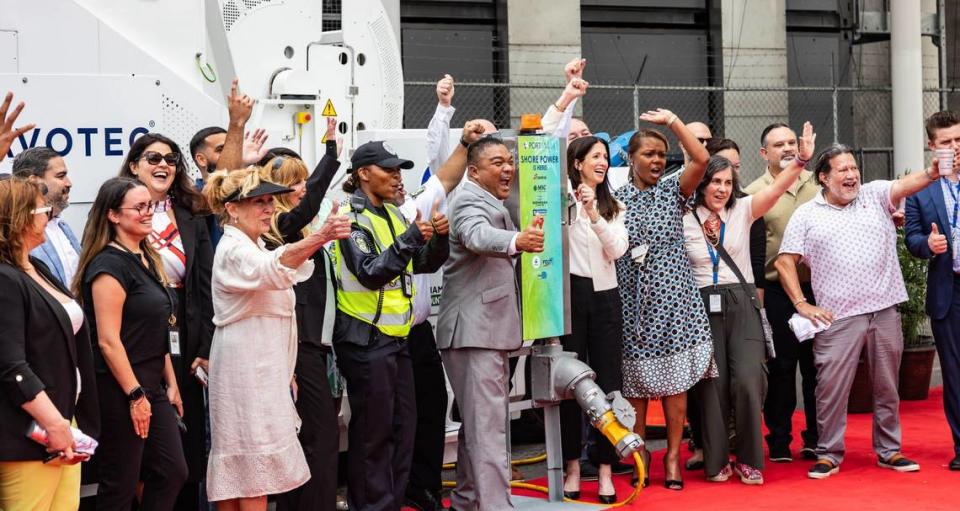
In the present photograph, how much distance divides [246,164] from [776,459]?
3878mm

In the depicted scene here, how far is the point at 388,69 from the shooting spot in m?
8.37

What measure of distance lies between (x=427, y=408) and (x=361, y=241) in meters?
1.26

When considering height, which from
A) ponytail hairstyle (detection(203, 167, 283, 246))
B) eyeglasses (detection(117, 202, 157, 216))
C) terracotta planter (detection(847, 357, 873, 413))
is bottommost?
terracotta planter (detection(847, 357, 873, 413))

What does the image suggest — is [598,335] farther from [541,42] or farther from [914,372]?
[541,42]

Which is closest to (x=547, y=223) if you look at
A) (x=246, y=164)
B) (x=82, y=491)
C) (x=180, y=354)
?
(x=246, y=164)

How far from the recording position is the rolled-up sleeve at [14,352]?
14.9ft

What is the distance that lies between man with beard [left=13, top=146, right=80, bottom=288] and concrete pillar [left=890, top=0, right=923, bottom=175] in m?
12.1

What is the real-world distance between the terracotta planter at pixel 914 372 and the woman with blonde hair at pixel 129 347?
6635 millimetres

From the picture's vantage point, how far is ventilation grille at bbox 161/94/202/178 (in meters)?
6.68

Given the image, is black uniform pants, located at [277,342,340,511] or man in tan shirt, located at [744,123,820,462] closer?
black uniform pants, located at [277,342,340,511]

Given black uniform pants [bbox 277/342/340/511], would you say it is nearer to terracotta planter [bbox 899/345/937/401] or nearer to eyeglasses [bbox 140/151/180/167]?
eyeglasses [bbox 140/151/180/167]

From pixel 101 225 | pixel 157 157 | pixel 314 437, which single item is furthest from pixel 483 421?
pixel 101 225

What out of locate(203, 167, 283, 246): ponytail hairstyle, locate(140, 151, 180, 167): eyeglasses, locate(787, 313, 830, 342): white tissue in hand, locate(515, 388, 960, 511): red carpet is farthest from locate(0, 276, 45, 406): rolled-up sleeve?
locate(787, 313, 830, 342): white tissue in hand

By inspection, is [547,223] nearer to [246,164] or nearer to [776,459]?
[246,164]
